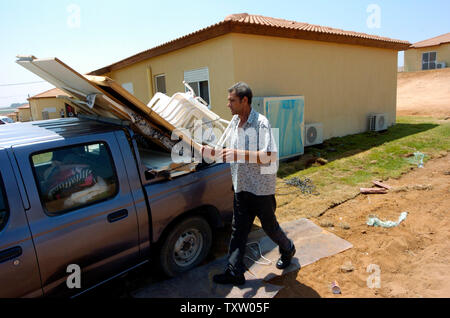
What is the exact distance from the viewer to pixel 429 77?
25.4 meters

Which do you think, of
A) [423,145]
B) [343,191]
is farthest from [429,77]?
[343,191]

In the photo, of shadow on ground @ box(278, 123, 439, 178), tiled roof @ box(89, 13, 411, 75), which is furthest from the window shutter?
shadow on ground @ box(278, 123, 439, 178)

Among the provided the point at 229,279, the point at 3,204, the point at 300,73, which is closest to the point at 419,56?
the point at 300,73

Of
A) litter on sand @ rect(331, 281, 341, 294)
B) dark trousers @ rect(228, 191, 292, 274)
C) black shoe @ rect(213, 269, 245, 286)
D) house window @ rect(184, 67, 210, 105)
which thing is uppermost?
house window @ rect(184, 67, 210, 105)

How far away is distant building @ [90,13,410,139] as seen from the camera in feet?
26.2

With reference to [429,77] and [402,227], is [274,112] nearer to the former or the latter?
[402,227]

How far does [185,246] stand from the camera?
3.17 metres

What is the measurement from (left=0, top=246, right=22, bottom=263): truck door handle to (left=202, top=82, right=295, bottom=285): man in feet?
4.95

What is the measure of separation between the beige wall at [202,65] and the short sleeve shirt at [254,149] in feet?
17.8

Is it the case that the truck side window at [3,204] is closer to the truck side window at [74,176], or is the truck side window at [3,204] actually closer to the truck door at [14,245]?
the truck door at [14,245]

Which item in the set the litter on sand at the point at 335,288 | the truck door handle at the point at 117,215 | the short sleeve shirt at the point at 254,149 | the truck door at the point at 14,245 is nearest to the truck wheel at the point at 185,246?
the truck door handle at the point at 117,215

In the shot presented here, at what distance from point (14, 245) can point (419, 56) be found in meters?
36.8

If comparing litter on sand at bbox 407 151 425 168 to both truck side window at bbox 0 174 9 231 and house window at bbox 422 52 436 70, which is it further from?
house window at bbox 422 52 436 70

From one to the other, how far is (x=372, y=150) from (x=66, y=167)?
8685 millimetres
